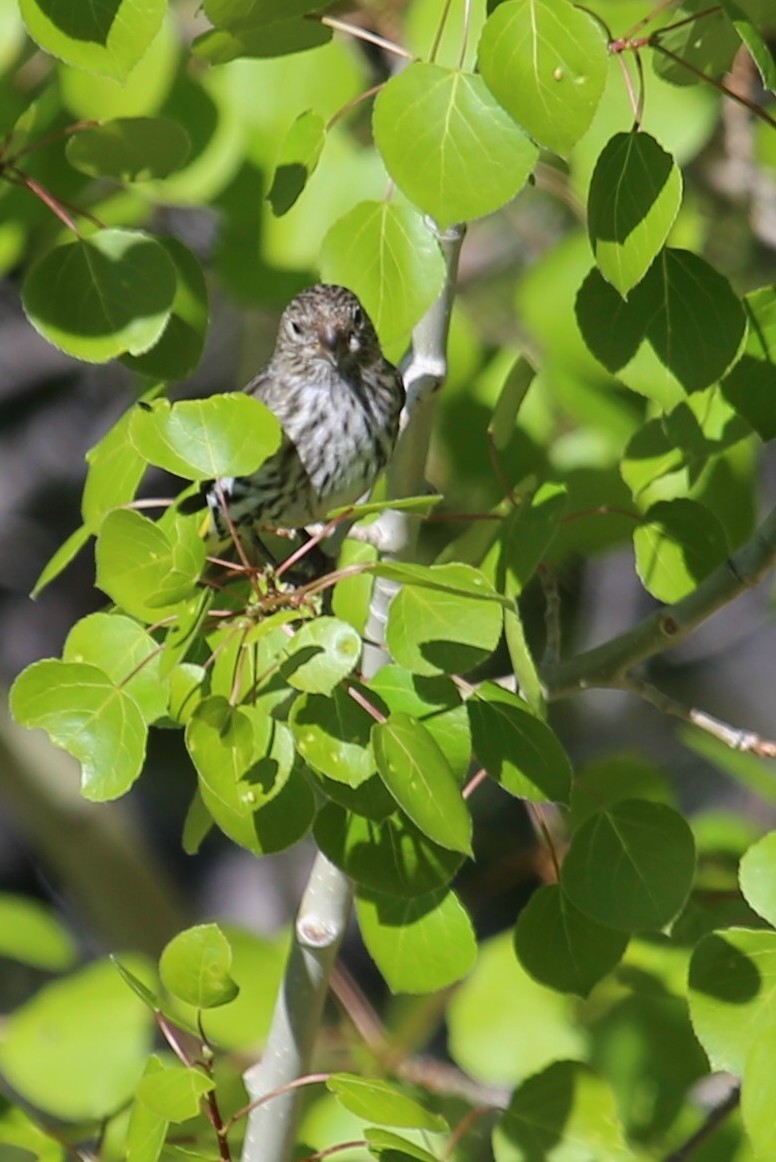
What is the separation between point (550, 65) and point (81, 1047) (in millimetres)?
1540

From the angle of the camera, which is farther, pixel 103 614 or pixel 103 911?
pixel 103 911

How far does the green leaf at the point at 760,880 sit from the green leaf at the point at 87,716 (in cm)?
57

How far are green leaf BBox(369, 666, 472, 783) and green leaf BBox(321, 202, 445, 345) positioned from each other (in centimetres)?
40

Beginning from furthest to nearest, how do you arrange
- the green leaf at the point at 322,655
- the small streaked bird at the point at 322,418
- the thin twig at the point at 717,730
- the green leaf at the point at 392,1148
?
1. the small streaked bird at the point at 322,418
2. the thin twig at the point at 717,730
3. the green leaf at the point at 392,1148
4. the green leaf at the point at 322,655

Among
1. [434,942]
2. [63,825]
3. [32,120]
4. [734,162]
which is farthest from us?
[63,825]

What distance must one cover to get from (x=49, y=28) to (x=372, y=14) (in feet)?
4.80

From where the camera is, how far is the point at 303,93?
2754 mm

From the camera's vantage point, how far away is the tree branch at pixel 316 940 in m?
1.93

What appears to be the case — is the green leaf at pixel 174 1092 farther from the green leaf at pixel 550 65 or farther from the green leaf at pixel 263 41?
the green leaf at pixel 263 41

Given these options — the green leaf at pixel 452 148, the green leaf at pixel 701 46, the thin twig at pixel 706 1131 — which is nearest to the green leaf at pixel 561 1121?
the thin twig at pixel 706 1131

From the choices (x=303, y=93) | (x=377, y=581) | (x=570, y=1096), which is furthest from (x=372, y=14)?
(x=570, y=1096)

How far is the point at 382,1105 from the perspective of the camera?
5.20ft

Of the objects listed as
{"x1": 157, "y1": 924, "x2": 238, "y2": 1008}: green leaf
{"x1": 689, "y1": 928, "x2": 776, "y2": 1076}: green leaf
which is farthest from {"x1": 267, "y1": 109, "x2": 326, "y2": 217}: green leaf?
{"x1": 689, "y1": 928, "x2": 776, "y2": 1076}: green leaf

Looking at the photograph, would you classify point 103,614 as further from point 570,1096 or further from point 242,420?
point 570,1096
